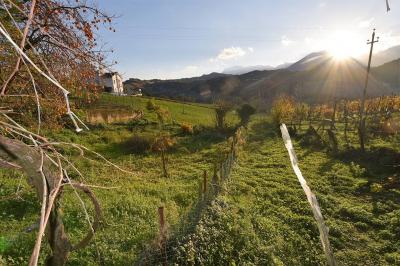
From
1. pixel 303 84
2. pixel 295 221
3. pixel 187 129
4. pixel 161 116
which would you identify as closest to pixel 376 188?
pixel 295 221

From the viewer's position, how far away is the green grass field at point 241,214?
7.14m

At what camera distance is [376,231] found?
393 inches

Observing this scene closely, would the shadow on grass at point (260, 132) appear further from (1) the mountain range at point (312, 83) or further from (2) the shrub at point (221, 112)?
(1) the mountain range at point (312, 83)

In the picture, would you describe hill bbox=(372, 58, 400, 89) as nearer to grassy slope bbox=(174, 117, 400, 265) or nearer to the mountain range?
the mountain range

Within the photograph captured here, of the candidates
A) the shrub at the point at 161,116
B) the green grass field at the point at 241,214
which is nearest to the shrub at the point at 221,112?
the shrub at the point at 161,116

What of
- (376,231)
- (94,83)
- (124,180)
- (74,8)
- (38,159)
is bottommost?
(376,231)

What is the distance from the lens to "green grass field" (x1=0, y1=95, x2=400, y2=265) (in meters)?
7.14

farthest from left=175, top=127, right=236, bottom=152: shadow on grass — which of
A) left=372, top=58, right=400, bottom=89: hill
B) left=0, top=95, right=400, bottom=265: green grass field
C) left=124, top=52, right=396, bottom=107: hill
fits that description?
left=372, top=58, right=400, bottom=89: hill

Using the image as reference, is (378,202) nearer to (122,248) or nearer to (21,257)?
(122,248)

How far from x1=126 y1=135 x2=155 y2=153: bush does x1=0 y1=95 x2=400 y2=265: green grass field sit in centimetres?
285

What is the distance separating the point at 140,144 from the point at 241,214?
46.2 ft

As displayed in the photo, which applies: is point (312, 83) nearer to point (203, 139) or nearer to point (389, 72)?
point (389, 72)

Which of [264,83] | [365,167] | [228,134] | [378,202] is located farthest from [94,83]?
[264,83]

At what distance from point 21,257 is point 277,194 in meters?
9.25
